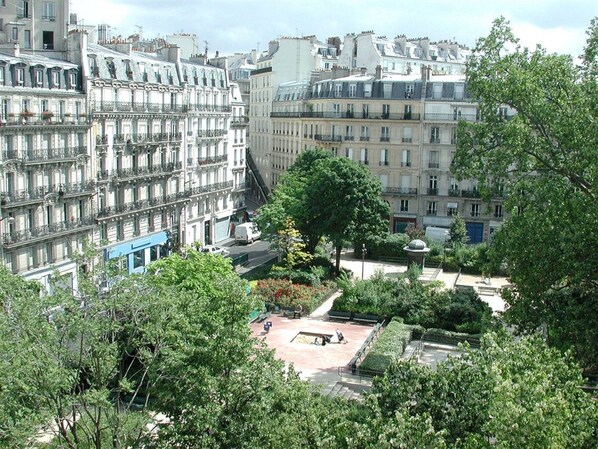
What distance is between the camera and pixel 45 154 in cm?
4791

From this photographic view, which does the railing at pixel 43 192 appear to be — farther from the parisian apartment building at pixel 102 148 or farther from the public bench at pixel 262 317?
the public bench at pixel 262 317

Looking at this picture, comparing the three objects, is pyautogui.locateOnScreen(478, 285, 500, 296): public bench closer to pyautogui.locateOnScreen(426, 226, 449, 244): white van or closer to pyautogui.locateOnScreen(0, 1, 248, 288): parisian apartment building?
pyautogui.locateOnScreen(426, 226, 449, 244): white van

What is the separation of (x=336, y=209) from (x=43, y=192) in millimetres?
18999

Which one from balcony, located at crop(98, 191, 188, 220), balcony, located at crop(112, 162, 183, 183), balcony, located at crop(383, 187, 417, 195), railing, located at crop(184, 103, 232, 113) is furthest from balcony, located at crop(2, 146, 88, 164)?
balcony, located at crop(383, 187, 417, 195)

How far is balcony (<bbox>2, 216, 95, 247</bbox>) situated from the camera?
45000mm

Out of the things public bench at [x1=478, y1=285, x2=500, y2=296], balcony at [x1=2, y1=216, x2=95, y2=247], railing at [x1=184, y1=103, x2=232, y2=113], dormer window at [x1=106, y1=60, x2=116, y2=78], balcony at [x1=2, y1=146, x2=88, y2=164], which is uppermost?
dormer window at [x1=106, y1=60, x2=116, y2=78]

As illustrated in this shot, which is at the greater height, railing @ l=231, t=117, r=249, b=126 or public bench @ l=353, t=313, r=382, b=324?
railing @ l=231, t=117, r=249, b=126

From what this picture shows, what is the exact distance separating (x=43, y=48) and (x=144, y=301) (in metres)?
38.8

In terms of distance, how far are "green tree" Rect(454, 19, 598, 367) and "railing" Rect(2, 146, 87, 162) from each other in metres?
26.2

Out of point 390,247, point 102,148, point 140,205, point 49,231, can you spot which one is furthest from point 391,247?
point 49,231

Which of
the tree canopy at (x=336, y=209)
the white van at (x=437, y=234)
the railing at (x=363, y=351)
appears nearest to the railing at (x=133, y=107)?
the tree canopy at (x=336, y=209)

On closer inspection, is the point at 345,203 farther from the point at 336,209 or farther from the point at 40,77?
the point at 40,77

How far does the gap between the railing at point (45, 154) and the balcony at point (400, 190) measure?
92.0 ft

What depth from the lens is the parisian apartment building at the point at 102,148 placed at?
46.1 metres
